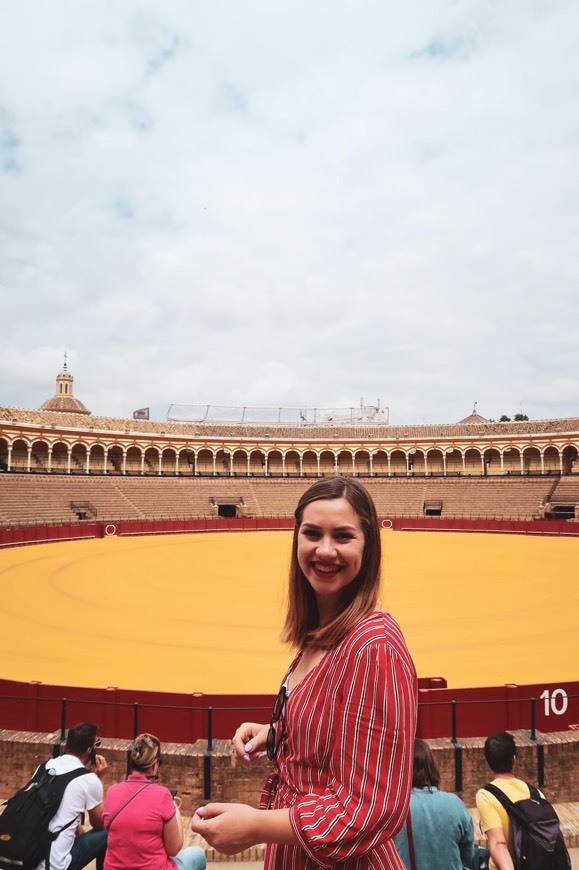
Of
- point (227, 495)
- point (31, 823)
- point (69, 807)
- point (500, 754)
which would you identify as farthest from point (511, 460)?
point (31, 823)

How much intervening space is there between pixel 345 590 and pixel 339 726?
433mm

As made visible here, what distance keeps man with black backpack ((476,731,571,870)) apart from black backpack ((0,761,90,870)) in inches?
90.0

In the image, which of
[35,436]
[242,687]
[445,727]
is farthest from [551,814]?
[35,436]

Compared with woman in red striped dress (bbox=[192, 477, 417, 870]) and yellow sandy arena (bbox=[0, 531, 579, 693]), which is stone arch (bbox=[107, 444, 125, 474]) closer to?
yellow sandy arena (bbox=[0, 531, 579, 693])

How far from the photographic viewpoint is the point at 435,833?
275cm

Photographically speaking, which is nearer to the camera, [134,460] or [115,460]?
[115,460]

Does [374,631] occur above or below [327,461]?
below

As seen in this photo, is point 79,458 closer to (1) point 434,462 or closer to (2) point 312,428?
(2) point 312,428

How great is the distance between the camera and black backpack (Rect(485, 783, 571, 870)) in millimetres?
2816

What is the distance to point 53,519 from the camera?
31719 mm

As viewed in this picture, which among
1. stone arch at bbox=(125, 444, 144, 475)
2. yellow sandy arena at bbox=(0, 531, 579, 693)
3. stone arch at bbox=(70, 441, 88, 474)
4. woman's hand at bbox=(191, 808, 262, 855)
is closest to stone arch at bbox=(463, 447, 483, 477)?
stone arch at bbox=(125, 444, 144, 475)

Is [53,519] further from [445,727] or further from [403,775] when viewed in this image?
[403,775]

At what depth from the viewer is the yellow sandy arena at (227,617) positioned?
29.6 ft

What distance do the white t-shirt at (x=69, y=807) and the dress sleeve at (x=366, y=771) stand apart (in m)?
2.41
